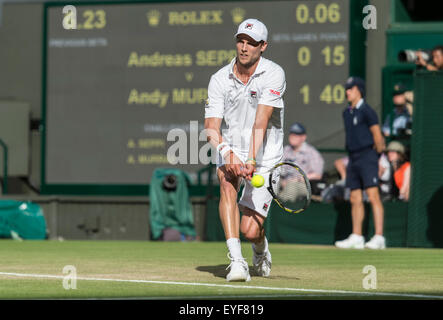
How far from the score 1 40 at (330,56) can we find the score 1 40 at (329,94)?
372mm

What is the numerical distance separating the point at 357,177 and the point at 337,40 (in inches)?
162

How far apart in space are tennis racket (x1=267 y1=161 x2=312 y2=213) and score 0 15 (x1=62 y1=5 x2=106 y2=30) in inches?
211

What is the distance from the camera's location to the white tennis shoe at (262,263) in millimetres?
8398

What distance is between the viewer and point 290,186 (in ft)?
37.8

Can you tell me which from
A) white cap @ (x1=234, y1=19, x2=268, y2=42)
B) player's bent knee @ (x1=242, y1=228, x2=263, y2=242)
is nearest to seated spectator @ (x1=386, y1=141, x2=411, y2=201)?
player's bent knee @ (x1=242, y1=228, x2=263, y2=242)

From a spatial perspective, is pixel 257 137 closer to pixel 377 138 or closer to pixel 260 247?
pixel 260 247


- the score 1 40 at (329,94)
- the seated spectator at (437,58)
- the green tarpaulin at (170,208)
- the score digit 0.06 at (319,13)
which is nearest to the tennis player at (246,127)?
the seated spectator at (437,58)

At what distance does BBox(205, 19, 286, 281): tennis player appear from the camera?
7938mm

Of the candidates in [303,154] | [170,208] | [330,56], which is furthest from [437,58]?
[170,208]

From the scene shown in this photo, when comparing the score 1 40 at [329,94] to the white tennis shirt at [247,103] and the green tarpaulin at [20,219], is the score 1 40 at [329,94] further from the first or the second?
the white tennis shirt at [247,103]

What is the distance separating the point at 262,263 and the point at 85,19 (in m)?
Result: 10.4

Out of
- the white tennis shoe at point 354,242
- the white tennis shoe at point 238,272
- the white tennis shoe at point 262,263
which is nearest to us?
the white tennis shoe at point 238,272

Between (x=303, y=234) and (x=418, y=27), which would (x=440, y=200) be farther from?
(x=418, y=27)

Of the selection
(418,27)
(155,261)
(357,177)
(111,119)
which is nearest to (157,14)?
(111,119)
